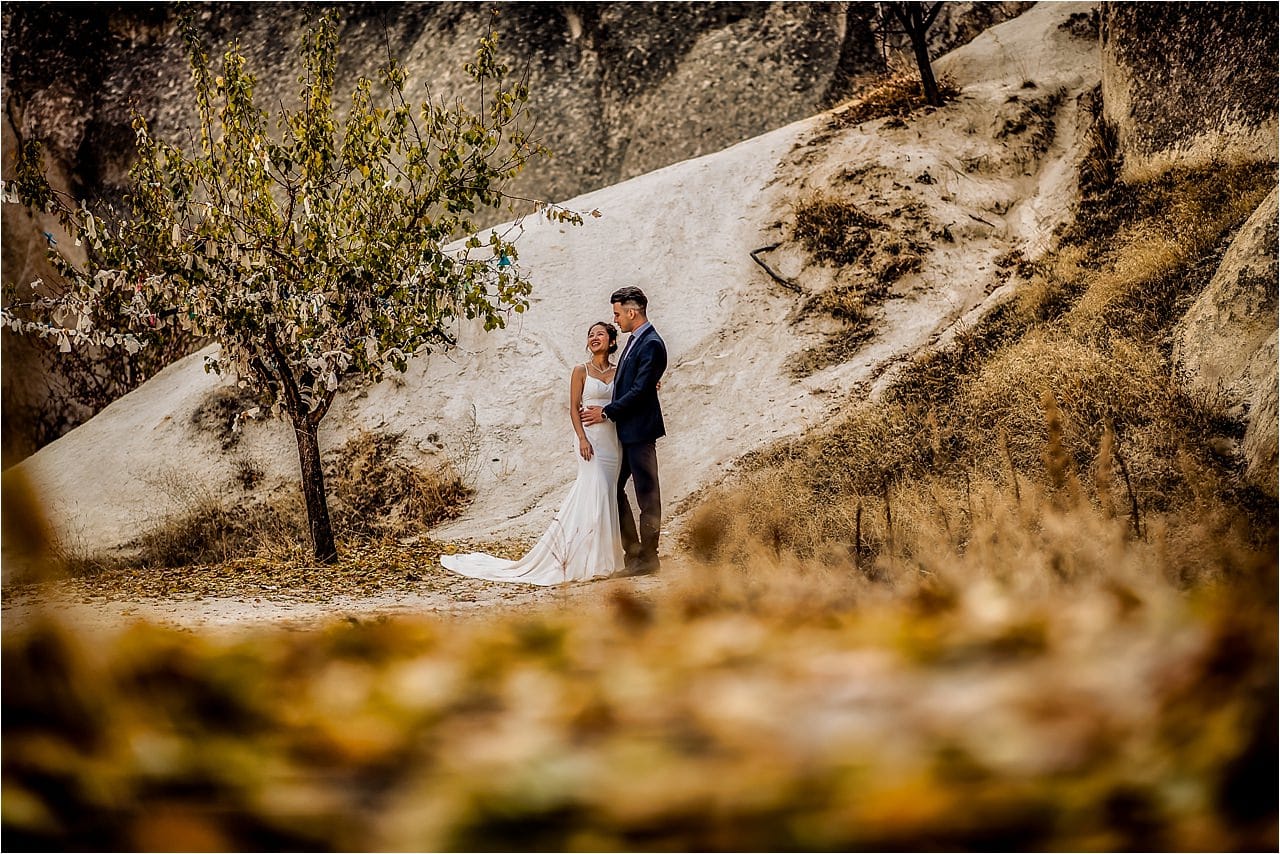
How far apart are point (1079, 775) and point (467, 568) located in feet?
19.5

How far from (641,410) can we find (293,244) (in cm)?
287

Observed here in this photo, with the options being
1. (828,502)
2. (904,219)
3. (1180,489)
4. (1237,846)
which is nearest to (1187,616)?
(1237,846)

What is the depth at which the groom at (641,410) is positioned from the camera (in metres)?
6.23

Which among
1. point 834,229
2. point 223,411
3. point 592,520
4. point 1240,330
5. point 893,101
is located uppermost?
point 893,101

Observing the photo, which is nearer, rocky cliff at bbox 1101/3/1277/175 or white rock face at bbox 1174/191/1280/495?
white rock face at bbox 1174/191/1280/495

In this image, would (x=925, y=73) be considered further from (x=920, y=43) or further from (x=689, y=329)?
(x=689, y=329)

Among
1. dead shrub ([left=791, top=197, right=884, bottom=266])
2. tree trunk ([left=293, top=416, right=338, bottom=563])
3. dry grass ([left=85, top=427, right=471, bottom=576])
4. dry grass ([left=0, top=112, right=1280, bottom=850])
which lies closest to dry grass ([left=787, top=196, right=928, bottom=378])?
dead shrub ([left=791, top=197, right=884, bottom=266])

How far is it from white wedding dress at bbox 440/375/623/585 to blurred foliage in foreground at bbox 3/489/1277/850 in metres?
4.73

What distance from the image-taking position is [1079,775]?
130 centimetres

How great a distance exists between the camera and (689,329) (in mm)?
9680

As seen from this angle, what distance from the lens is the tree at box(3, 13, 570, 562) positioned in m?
6.77

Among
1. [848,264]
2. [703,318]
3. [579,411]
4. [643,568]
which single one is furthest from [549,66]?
[643,568]

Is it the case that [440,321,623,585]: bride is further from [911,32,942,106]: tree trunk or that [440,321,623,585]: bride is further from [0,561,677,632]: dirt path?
[911,32,942,106]: tree trunk

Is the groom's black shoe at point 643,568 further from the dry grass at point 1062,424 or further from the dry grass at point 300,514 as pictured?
the dry grass at point 300,514
